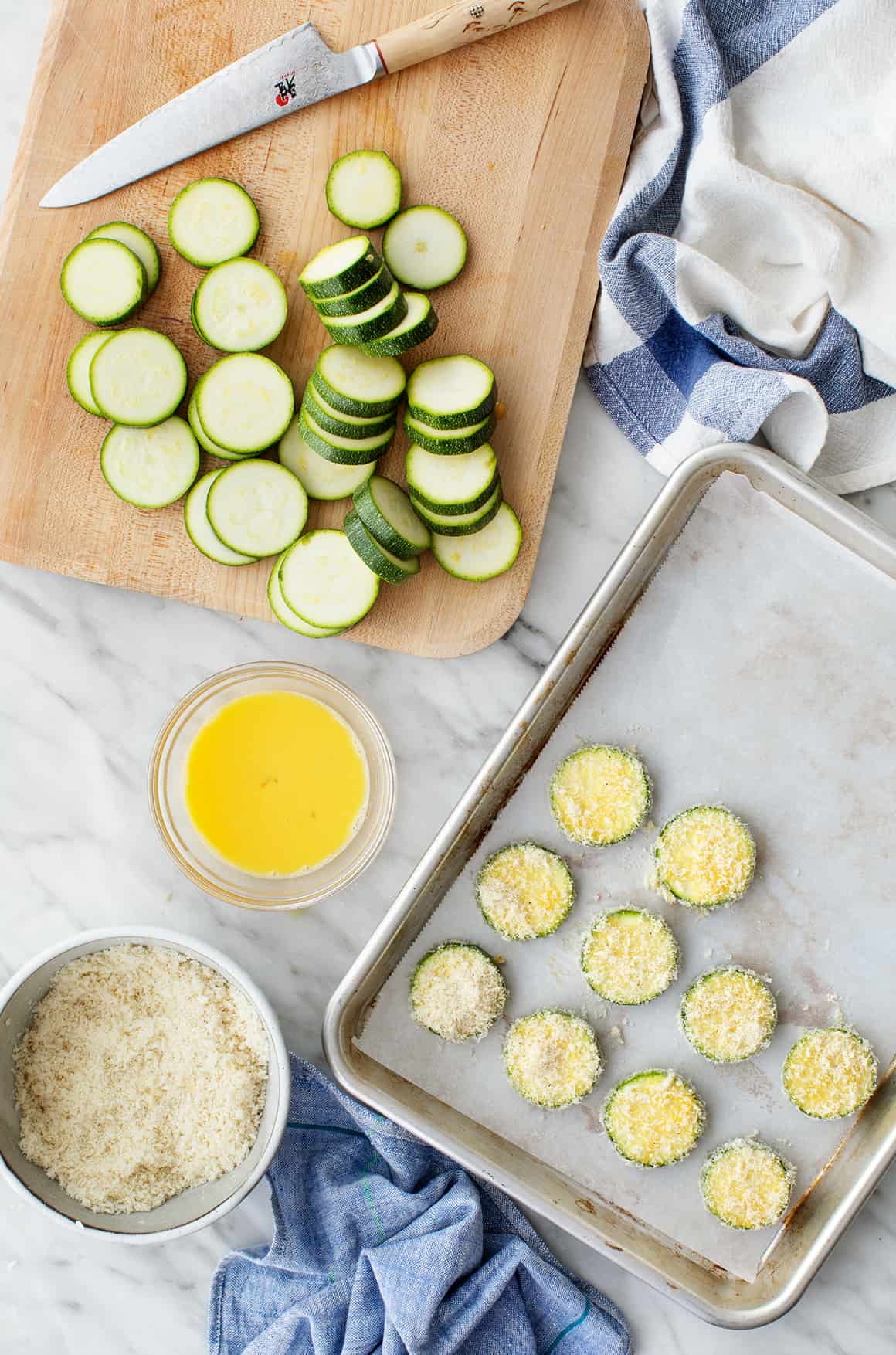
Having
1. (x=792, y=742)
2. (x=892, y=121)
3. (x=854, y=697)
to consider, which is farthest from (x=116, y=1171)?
(x=892, y=121)

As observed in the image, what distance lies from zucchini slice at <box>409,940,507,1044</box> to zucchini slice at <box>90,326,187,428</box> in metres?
1.25

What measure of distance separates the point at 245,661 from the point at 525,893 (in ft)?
2.61

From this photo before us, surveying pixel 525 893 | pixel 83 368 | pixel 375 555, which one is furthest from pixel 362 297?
pixel 525 893

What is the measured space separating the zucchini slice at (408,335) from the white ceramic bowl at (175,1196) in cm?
121

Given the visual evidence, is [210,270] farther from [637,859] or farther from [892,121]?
[637,859]

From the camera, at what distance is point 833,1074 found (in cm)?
213

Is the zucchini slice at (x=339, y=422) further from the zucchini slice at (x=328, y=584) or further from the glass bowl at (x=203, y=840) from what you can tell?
the glass bowl at (x=203, y=840)

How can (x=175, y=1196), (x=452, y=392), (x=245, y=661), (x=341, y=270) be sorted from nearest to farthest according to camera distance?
Answer: (x=341, y=270) < (x=452, y=392) < (x=175, y=1196) < (x=245, y=661)

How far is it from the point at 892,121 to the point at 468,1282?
2.50 meters

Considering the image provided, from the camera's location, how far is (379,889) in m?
2.34

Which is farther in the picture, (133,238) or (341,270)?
(133,238)

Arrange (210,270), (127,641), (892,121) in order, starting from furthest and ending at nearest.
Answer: (127,641) < (210,270) < (892,121)

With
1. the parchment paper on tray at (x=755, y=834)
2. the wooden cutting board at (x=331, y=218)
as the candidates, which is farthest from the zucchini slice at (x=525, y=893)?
the wooden cutting board at (x=331, y=218)

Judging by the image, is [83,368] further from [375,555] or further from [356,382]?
[375,555]
